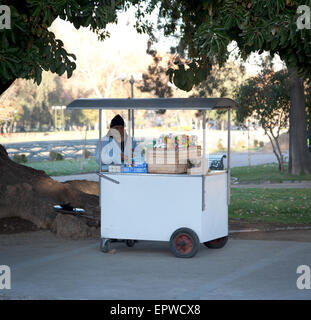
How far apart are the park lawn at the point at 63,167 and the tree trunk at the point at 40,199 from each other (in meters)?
15.8

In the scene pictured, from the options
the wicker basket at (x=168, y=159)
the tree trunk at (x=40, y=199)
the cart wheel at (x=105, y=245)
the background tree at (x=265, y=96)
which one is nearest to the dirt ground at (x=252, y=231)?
the tree trunk at (x=40, y=199)

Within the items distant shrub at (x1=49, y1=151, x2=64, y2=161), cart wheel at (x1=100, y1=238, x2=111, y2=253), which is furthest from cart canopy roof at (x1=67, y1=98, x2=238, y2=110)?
distant shrub at (x1=49, y1=151, x2=64, y2=161)

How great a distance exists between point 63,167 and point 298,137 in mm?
11476

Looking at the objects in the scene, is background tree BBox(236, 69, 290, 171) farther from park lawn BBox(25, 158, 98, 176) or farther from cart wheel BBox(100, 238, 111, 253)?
cart wheel BBox(100, 238, 111, 253)

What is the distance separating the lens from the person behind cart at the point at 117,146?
10.7m

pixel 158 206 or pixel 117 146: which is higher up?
pixel 117 146

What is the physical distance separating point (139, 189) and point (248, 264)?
185 centimetres

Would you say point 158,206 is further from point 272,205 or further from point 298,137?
point 298,137

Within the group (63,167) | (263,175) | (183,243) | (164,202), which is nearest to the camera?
(183,243)

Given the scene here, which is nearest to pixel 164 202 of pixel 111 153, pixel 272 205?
pixel 111 153

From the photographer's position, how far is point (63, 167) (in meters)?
34.6

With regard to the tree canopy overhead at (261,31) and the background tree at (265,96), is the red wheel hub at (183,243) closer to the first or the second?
the tree canopy overhead at (261,31)

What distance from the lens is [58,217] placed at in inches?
460
